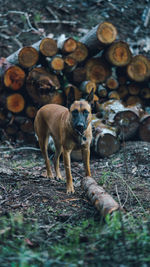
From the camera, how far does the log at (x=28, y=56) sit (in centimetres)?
622

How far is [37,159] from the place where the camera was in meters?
6.36

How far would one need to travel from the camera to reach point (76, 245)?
2.12 m

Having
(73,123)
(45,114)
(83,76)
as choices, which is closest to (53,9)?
(83,76)

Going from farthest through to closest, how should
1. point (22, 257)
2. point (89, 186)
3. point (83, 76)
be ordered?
point (83, 76) → point (89, 186) → point (22, 257)

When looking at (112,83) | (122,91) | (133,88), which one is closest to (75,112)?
(112,83)

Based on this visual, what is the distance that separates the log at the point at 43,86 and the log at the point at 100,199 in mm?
3240

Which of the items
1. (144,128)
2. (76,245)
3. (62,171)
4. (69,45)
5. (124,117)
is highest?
(69,45)

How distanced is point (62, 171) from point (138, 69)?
3.26 metres

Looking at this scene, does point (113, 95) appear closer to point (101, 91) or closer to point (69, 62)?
point (101, 91)

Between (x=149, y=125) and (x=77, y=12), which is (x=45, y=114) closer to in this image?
(x=149, y=125)

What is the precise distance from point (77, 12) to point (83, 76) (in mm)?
6058

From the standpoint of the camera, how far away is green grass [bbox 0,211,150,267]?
1862mm


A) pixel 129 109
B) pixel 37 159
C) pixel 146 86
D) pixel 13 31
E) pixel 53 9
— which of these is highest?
pixel 53 9

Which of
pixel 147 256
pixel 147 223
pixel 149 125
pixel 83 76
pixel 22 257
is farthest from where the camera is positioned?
pixel 83 76
